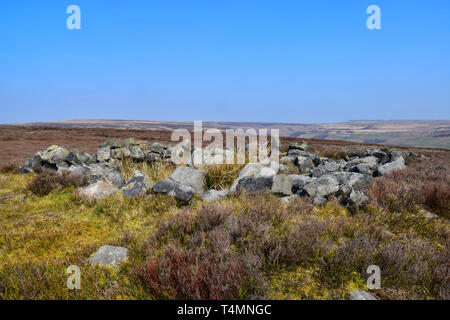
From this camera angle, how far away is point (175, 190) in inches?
227

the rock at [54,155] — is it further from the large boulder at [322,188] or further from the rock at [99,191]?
the large boulder at [322,188]

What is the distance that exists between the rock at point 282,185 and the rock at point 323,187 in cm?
38

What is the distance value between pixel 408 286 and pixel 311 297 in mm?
1040

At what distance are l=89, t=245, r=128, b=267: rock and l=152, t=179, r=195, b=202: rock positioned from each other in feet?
7.74

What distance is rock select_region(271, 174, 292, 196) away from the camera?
5.70m

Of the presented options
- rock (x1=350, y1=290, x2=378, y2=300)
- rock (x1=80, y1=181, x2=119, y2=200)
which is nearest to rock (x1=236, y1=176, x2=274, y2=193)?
rock (x1=80, y1=181, x2=119, y2=200)

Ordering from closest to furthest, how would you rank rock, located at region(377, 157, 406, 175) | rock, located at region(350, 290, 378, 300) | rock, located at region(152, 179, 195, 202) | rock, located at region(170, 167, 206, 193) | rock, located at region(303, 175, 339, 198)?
rock, located at region(350, 290, 378, 300) < rock, located at region(303, 175, 339, 198) < rock, located at region(152, 179, 195, 202) < rock, located at region(170, 167, 206, 193) < rock, located at region(377, 157, 406, 175)

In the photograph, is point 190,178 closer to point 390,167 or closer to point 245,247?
point 245,247

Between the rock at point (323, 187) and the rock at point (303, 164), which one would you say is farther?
the rock at point (303, 164)

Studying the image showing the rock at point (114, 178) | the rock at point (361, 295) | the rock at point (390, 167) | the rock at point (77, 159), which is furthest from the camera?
the rock at point (77, 159)

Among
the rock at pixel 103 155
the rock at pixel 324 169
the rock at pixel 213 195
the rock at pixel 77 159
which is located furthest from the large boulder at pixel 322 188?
the rock at pixel 77 159

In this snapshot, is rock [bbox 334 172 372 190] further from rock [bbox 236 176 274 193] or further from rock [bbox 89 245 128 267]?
rock [bbox 89 245 128 267]

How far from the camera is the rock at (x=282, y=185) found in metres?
5.70
